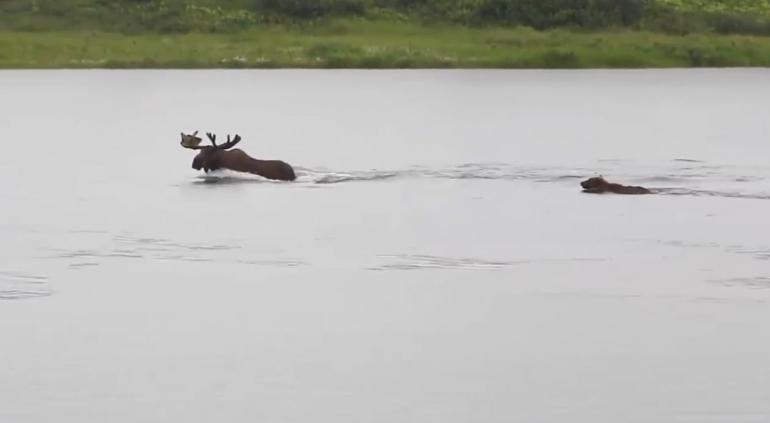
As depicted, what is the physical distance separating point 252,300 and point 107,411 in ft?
17.9

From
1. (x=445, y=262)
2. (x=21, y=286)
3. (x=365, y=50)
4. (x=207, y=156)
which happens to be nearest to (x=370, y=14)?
(x=365, y=50)

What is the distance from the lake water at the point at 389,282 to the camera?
16750mm

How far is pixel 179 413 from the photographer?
16031mm

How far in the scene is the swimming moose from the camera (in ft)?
115

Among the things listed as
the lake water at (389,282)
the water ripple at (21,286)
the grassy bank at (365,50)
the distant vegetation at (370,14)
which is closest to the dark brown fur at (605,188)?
the lake water at (389,282)

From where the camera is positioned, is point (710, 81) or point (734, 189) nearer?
point (734, 189)

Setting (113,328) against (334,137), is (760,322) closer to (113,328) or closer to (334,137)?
(113,328)

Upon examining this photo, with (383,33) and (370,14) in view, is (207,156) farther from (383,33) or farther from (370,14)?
(370,14)

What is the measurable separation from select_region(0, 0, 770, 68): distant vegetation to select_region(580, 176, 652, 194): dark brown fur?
44.9m

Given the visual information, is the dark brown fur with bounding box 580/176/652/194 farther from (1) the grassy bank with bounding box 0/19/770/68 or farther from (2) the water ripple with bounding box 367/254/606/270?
(1) the grassy bank with bounding box 0/19/770/68

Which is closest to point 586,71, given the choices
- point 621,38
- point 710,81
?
point 621,38

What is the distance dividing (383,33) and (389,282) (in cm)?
6219

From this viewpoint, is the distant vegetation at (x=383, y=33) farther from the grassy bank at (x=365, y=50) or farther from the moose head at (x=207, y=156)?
the moose head at (x=207, y=156)

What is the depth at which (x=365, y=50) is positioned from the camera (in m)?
77.8
